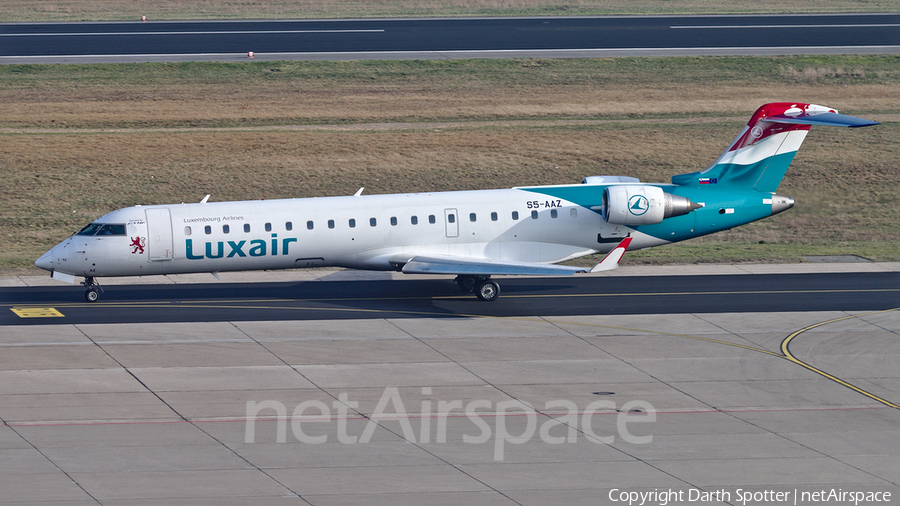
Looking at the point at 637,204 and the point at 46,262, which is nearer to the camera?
the point at 46,262

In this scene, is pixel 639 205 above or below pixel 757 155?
below

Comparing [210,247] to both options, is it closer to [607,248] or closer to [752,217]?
[607,248]

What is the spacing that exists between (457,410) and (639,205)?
40.0 ft

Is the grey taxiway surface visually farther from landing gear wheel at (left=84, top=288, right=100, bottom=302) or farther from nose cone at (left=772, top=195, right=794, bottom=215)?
nose cone at (left=772, top=195, right=794, bottom=215)

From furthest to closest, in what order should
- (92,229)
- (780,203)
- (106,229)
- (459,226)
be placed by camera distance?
(780,203) → (459,226) → (92,229) → (106,229)

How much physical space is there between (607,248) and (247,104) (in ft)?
97.1

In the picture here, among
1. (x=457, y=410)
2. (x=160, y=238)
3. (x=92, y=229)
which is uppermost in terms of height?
(x=92, y=229)

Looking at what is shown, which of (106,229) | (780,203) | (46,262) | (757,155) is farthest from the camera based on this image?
(780,203)

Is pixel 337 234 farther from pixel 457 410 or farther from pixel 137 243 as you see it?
pixel 457 410

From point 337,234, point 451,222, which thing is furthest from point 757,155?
point 337,234

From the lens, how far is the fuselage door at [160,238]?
31359mm

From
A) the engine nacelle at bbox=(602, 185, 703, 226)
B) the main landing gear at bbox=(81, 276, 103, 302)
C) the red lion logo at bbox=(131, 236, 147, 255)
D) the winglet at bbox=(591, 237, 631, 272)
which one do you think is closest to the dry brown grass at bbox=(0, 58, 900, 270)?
the engine nacelle at bbox=(602, 185, 703, 226)

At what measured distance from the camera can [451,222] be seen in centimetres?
3309

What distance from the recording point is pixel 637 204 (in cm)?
3309
